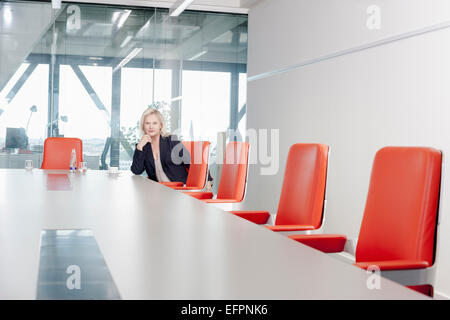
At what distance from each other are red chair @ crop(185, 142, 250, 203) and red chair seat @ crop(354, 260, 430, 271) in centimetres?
186

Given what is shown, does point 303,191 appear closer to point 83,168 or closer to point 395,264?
point 395,264

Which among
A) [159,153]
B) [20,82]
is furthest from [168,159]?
[20,82]

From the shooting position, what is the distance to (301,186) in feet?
9.84

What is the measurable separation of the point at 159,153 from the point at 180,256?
3.99 meters

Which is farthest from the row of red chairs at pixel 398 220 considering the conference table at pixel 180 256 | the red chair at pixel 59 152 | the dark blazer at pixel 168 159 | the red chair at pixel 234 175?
the red chair at pixel 59 152

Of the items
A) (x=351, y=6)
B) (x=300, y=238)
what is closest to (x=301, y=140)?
(x=351, y=6)

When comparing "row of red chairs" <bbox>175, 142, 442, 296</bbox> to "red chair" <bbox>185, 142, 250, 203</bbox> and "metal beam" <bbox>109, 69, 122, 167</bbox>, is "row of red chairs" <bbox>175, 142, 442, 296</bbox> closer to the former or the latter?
"red chair" <bbox>185, 142, 250, 203</bbox>

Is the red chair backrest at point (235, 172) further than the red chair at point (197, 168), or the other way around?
the red chair at point (197, 168)

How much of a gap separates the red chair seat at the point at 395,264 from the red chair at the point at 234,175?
1859mm

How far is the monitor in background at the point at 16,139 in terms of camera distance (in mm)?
7477

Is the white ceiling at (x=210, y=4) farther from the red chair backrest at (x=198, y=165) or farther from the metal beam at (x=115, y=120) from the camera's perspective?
the red chair backrest at (x=198, y=165)

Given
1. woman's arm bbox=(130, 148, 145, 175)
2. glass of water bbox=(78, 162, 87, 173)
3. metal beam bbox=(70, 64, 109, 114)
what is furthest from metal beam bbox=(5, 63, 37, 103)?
glass of water bbox=(78, 162, 87, 173)

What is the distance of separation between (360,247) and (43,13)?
6.84m

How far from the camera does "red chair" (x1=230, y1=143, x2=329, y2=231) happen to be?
2848 millimetres
